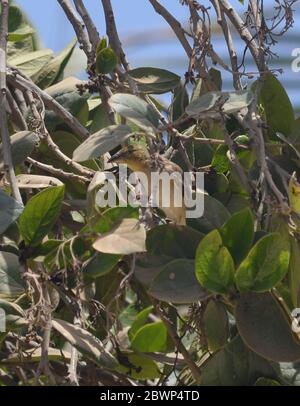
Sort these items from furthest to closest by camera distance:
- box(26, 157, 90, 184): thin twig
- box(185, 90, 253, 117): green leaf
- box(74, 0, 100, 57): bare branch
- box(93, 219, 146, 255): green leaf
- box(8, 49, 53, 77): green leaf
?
box(8, 49, 53, 77): green leaf < box(74, 0, 100, 57): bare branch < box(26, 157, 90, 184): thin twig < box(185, 90, 253, 117): green leaf < box(93, 219, 146, 255): green leaf

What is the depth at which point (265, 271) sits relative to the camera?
0.99 m

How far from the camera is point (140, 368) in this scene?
4.01 ft

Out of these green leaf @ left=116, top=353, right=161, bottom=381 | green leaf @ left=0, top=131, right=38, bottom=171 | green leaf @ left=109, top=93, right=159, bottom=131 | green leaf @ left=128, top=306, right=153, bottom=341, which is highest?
green leaf @ left=109, top=93, right=159, bottom=131

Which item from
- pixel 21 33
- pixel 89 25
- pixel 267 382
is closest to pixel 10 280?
pixel 267 382

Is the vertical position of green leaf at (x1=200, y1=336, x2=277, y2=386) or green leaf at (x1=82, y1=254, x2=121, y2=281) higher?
green leaf at (x1=82, y1=254, x2=121, y2=281)

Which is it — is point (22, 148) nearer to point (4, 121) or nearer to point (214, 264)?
point (4, 121)

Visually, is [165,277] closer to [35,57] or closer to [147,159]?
[147,159]

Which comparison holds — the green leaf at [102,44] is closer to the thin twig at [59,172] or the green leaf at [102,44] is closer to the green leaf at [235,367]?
the thin twig at [59,172]

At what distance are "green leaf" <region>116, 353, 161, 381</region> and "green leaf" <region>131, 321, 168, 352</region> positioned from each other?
0.05 ft

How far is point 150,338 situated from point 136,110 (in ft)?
1.00

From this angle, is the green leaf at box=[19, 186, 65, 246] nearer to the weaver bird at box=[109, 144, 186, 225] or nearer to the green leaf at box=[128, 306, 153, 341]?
the weaver bird at box=[109, 144, 186, 225]

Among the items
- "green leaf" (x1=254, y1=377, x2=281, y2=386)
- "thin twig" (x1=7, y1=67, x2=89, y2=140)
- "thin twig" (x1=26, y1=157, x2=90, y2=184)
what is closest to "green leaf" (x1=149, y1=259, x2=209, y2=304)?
"green leaf" (x1=254, y1=377, x2=281, y2=386)

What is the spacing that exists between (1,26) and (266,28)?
34cm

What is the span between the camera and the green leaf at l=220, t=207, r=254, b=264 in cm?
101
